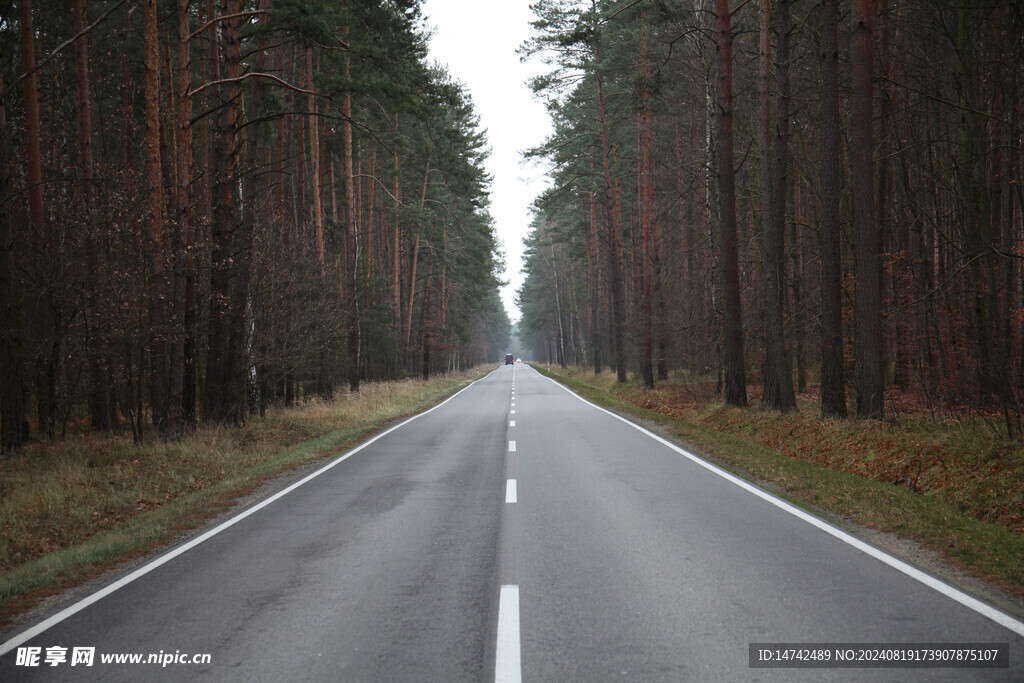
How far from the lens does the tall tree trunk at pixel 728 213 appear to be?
→ 18.3 m

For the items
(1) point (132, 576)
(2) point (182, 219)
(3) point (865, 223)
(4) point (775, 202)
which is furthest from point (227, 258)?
(3) point (865, 223)

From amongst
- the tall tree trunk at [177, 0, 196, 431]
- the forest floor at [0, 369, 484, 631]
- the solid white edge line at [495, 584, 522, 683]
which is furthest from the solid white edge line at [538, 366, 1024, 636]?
the tall tree trunk at [177, 0, 196, 431]

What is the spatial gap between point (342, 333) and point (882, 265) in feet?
56.9

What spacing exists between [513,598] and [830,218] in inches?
473

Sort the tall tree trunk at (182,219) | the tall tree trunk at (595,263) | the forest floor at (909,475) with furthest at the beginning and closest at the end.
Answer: the tall tree trunk at (595,263), the tall tree trunk at (182,219), the forest floor at (909,475)

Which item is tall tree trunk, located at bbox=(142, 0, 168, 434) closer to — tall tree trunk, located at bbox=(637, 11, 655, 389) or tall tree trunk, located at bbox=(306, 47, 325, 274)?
tall tree trunk, located at bbox=(306, 47, 325, 274)

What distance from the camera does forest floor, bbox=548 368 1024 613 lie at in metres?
6.30

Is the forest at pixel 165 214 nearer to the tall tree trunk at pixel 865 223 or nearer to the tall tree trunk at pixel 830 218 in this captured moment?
the tall tree trunk at pixel 830 218

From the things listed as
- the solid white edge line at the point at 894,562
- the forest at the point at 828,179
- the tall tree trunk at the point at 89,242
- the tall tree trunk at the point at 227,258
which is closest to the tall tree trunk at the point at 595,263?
the forest at the point at 828,179

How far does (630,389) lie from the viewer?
32500mm

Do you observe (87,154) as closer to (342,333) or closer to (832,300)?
(342,333)

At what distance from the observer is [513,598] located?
16.8 ft

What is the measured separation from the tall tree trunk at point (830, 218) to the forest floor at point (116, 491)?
10.7 metres

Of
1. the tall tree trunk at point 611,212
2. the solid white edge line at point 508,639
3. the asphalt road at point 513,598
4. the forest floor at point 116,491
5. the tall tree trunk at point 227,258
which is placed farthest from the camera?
the tall tree trunk at point 611,212
